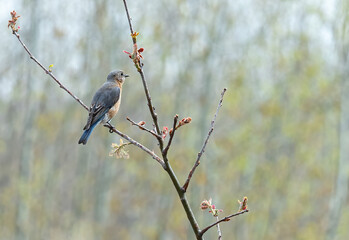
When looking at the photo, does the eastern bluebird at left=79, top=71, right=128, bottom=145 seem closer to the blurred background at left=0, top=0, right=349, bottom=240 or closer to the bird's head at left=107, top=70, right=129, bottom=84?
the bird's head at left=107, top=70, right=129, bottom=84

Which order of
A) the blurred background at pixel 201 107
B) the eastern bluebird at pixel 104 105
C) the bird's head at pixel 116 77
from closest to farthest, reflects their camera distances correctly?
the eastern bluebird at pixel 104 105, the bird's head at pixel 116 77, the blurred background at pixel 201 107

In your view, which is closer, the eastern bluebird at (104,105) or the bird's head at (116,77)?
the eastern bluebird at (104,105)

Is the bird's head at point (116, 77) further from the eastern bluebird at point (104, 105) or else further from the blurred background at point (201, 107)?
the blurred background at point (201, 107)

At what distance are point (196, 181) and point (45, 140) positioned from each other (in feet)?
33.1

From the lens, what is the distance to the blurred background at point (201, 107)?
48.3 ft

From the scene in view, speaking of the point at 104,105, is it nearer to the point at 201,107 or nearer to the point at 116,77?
the point at 116,77

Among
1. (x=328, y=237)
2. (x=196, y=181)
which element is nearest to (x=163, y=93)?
(x=196, y=181)

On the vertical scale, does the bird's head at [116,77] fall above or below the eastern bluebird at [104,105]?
above

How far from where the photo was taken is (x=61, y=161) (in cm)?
2434

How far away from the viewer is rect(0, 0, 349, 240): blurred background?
14727 millimetres

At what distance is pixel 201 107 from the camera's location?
51.5 ft

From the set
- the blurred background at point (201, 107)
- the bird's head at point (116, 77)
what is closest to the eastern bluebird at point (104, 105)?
the bird's head at point (116, 77)

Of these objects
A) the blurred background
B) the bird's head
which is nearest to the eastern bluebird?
the bird's head

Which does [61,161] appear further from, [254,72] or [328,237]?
[328,237]
